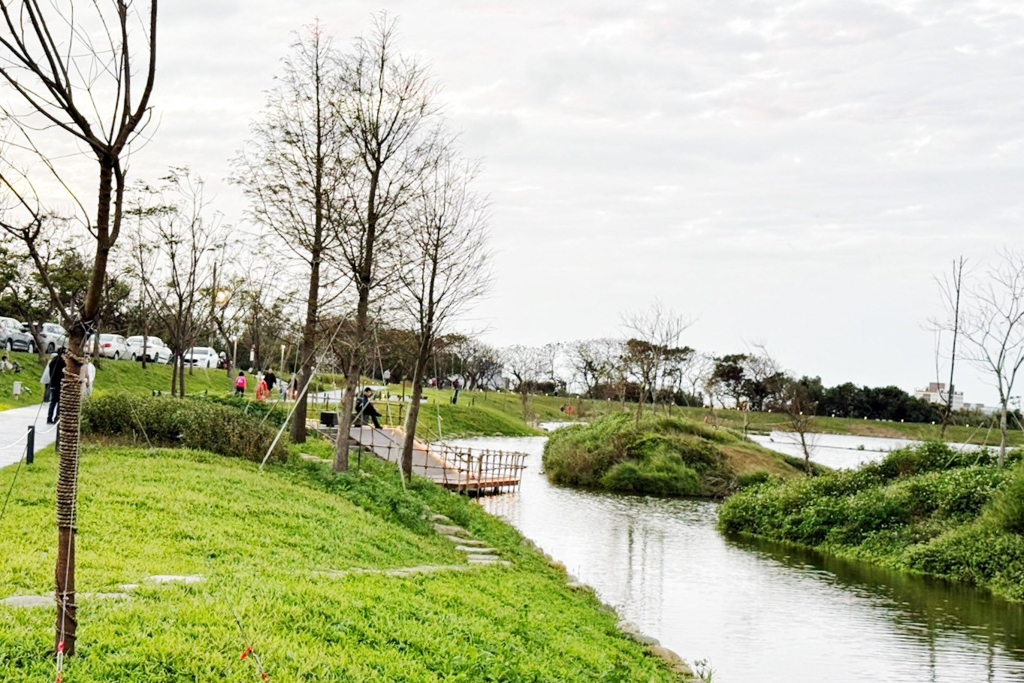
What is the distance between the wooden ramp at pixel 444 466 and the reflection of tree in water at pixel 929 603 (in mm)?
8359

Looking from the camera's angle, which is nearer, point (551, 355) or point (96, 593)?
point (96, 593)

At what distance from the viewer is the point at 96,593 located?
7090mm

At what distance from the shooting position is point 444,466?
26562 millimetres

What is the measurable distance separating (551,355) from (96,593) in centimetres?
9414

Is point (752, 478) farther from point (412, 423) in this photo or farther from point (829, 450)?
point (829, 450)

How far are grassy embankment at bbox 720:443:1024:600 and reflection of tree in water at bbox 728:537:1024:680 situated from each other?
51 centimetres

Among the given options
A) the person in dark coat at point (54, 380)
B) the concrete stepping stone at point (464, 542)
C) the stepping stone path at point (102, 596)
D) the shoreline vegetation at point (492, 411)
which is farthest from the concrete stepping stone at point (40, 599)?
the person in dark coat at point (54, 380)

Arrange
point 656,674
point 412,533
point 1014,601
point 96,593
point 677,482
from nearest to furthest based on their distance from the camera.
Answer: point 96,593
point 656,674
point 412,533
point 1014,601
point 677,482

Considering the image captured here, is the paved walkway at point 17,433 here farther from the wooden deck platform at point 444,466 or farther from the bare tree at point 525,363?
the bare tree at point 525,363

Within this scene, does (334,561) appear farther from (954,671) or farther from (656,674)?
(954,671)

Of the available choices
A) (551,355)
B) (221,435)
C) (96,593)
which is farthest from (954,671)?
(551,355)

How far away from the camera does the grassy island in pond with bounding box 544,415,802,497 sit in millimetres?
33000

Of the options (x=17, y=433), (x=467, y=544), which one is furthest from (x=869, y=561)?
(x=17, y=433)

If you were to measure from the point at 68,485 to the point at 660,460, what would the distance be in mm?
29389
